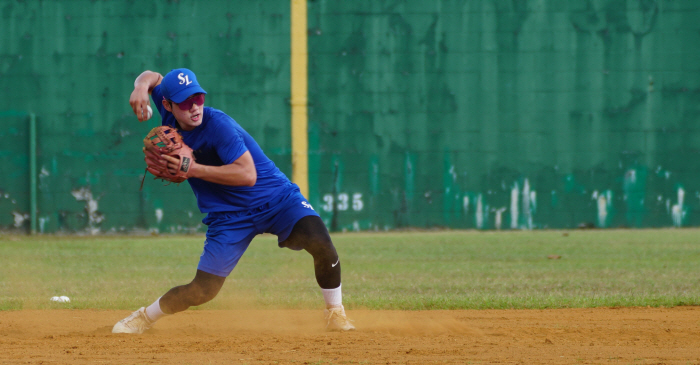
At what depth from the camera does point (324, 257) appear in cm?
556

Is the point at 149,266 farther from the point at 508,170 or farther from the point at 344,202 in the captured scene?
the point at 508,170

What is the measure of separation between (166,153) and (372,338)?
1.90 meters

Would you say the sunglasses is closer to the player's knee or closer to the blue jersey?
the blue jersey

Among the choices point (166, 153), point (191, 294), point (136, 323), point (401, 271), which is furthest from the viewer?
point (401, 271)

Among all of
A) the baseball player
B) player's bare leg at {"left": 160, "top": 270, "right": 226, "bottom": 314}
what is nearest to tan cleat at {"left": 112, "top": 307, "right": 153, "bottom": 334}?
the baseball player

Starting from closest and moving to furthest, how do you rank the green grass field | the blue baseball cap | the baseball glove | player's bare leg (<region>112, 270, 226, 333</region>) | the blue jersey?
the baseball glove → the blue baseball cap → the blue jersey → player's bare leg (<region>112, 270, 226, 333</region>) → the green grass field

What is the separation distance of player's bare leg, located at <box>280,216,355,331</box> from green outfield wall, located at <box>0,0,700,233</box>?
10.4 meters

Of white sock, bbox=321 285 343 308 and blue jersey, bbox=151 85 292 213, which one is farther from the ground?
blue jersey, bbox=151 85 292 213

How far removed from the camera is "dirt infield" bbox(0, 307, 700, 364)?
4719 millimetres

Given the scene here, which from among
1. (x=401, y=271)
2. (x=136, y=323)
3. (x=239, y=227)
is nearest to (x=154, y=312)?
(x=136, y=323)

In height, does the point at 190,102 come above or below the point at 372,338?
above

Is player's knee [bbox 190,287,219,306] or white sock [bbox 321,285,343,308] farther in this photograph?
white sock [bbox 321,285,343,308]

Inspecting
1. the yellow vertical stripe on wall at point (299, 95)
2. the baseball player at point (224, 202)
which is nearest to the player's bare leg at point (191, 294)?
the baseball player at point (224, 202)

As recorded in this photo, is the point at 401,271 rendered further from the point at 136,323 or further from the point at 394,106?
the point at 394,106
